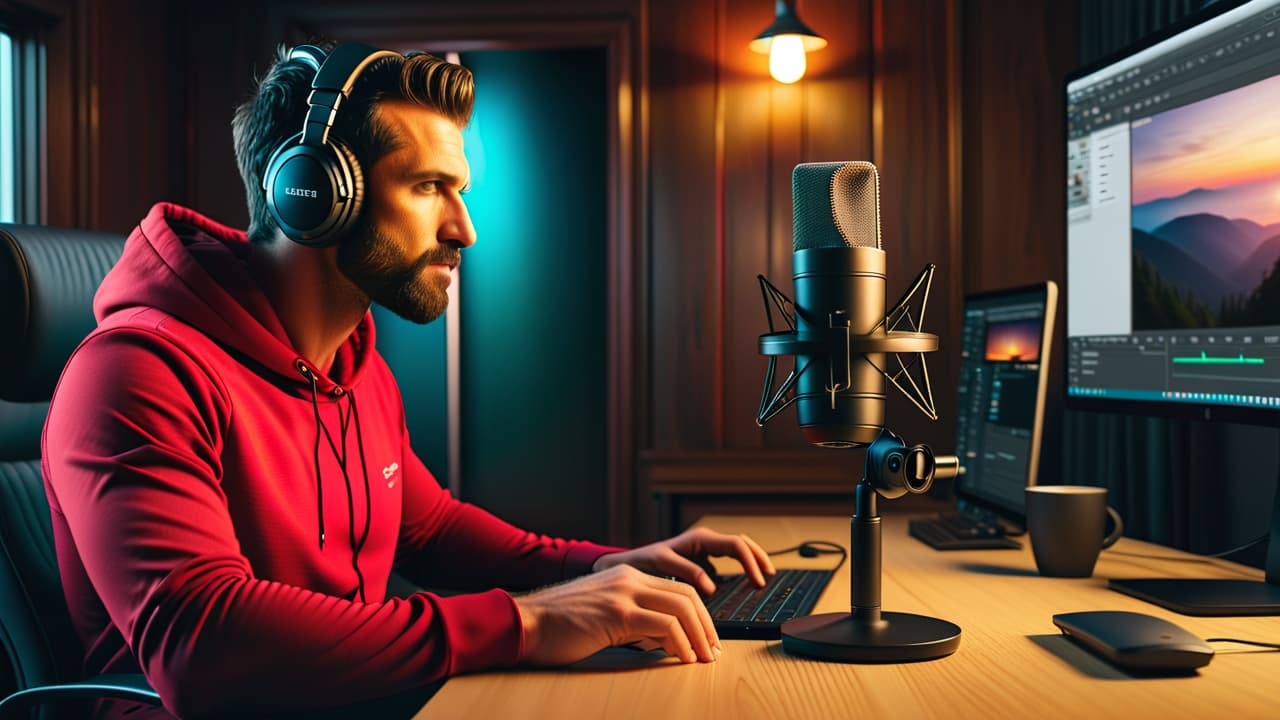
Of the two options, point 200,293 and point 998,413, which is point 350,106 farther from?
point 998,413

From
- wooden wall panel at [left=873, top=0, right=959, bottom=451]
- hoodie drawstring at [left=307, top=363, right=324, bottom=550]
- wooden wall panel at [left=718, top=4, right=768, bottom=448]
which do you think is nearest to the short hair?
hoodie drawstring at [left=307, top=363, right=324, bottom=550]

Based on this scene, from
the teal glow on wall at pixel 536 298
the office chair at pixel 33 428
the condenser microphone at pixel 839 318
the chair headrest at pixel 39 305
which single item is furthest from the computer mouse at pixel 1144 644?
the teal glow on wall at pixel 536 298

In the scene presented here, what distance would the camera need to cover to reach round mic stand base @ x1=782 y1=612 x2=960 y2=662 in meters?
0.84

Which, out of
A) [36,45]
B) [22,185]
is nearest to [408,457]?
[22,185]

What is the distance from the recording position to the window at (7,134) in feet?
8.17

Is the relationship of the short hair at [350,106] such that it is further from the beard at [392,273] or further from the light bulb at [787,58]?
the light bulb at [787,58]

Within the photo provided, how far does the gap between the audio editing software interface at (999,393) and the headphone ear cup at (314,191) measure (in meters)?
1.02

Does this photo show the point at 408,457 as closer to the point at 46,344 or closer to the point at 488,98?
the point at 46,344

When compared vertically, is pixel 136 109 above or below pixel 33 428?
above

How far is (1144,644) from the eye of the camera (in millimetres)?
803

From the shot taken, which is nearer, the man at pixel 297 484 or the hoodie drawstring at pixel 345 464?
the man at pixel 297 484

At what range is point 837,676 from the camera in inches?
31.8

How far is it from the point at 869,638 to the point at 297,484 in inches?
26.5

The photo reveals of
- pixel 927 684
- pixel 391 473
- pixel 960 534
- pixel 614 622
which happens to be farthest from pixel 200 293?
pixel 960 534
